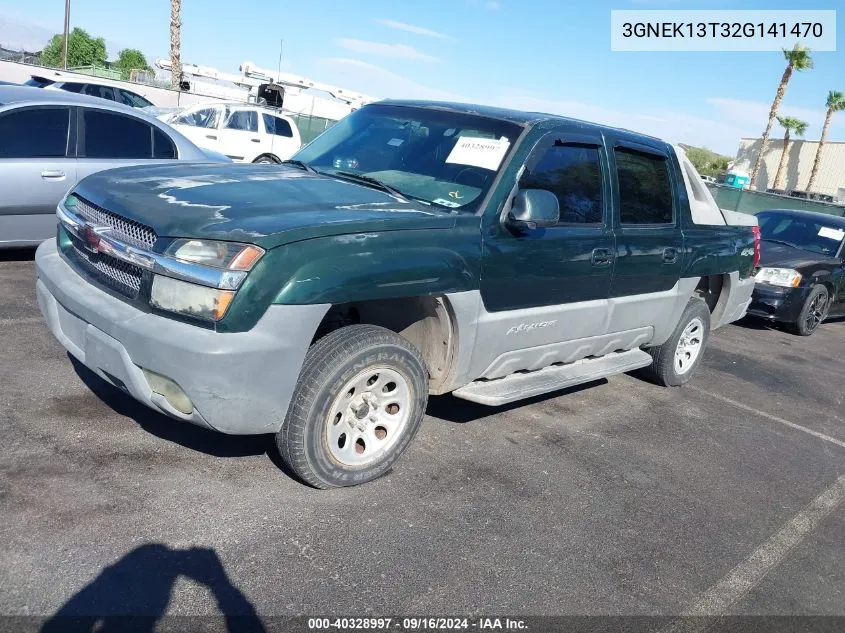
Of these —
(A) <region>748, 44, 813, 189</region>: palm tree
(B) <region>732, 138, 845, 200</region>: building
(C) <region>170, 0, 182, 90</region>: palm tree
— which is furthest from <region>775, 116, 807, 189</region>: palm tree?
(C) <region>170, 0, 182, 90</region>: palm tree

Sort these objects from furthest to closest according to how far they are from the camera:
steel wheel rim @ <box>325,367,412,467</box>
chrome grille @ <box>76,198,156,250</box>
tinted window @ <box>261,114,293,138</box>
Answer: tinted window @ <box>261,114,293,138</box> < steel wheel rim @ <box>325,367,412,467</box> < chrome grille @ <box>76,198,156,250</box>

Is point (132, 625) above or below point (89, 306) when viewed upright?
below

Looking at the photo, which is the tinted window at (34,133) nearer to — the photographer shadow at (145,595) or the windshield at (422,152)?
the windshield at (422,152)

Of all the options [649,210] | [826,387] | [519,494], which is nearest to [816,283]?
[826,387]

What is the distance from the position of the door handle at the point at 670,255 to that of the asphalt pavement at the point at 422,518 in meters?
1.16

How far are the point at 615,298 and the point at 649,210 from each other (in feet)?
2.34

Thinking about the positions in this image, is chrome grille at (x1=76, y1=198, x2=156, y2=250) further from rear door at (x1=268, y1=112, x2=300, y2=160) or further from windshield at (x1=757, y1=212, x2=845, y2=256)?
rear door at (x1=268, y1=112, x2=300, y2=160)

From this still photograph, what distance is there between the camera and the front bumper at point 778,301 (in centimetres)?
919

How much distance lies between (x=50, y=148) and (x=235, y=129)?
410 inches

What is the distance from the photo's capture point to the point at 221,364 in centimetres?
307

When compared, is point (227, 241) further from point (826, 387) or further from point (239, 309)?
point (826, 387)

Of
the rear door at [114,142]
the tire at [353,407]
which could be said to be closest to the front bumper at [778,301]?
the tire at [353,407]

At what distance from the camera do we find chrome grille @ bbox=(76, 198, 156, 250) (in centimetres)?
332

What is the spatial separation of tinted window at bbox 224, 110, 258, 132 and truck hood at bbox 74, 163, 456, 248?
43.2 feet
